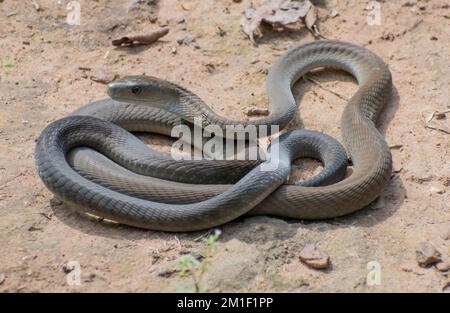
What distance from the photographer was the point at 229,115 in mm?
7793

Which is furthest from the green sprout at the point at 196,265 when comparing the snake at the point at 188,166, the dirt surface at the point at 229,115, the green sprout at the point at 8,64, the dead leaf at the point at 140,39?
the green sprout at the point at 8,64

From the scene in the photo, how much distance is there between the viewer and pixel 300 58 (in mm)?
8531

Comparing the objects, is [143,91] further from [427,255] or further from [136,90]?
[427,255]

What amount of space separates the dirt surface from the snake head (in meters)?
0.80

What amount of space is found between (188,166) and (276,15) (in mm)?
3445

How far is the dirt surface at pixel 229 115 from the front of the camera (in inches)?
216

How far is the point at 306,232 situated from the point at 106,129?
92.6 inches

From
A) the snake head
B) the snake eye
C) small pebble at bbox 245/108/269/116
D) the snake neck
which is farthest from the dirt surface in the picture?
the snake eye

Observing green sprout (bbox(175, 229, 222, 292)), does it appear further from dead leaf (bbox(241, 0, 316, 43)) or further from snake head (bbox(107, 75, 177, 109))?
dead leaf (bbox(241, 0, 316, 43))

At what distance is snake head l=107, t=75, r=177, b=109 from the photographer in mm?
7121

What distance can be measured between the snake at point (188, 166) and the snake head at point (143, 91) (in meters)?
0.01

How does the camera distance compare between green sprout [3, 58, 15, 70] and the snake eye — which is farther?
green sprout [3, 58, 15, 70]

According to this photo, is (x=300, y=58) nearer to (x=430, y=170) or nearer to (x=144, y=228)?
(x=430, y=170)

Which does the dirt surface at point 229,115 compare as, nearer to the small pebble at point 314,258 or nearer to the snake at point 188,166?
the small pebble at point 314,258
